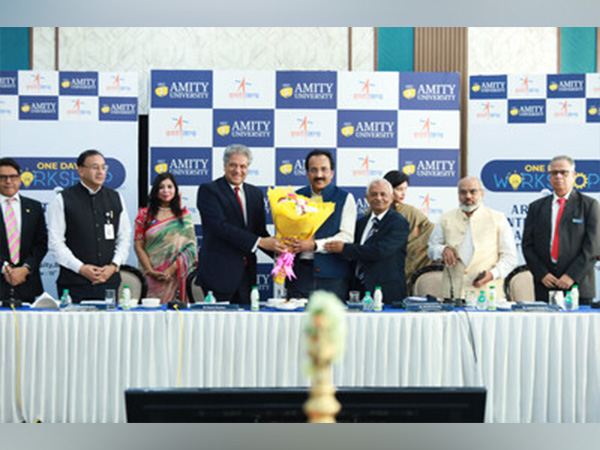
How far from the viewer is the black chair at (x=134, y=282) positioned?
4824 mm

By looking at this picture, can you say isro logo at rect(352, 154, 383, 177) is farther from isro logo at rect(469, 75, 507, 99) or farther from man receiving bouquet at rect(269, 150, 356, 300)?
man receiving bouquet at rect(269, 150, 356, 300)

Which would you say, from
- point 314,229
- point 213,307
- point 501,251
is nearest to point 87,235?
point 213,307

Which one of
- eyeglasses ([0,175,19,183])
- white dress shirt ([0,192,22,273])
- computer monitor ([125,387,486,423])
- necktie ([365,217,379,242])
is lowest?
computer monitor ([125,387,486,423])

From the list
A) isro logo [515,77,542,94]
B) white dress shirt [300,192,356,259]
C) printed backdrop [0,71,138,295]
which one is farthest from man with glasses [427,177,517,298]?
printed backdrop [0,71,138,295]

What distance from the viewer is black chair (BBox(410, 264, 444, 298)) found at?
16.6 feet

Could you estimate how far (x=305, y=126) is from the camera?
20.0ft

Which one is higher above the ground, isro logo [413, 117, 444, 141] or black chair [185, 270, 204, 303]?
isro logo [413, 117, 444, 141]

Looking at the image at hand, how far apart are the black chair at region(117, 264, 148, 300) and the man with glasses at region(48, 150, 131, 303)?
339 millimetres

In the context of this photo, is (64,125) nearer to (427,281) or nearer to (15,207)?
(15,207)

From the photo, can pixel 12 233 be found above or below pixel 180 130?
below

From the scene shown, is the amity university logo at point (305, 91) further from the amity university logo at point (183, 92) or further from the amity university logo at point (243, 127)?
the amity university logo at point (183, 92)

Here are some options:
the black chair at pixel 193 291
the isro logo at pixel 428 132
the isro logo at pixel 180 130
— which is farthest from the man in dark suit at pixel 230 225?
the isro logo at pixel 428 132

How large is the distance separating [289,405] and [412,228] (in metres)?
4.56

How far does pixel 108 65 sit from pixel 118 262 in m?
3.07
